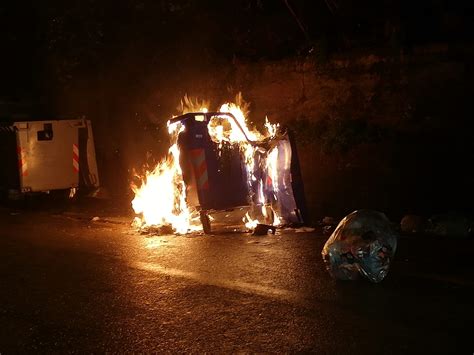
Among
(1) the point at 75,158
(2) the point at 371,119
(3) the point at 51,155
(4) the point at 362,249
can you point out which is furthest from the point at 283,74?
(4) the point at 362,249

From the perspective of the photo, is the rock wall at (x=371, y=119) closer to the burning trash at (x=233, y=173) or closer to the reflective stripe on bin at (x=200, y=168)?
the burning trash at (x=233, y=173)

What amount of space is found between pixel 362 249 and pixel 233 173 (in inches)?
145

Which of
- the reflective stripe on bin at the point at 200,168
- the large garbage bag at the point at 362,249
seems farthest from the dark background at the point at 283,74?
the large garbage bag at the point at 362,249

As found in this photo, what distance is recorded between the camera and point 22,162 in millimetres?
13961

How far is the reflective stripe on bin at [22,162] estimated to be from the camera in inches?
548

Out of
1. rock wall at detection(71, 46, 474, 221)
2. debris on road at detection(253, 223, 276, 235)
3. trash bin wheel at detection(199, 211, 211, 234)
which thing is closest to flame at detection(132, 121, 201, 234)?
trash bin wheel at detection(199, 211, 211, 234)

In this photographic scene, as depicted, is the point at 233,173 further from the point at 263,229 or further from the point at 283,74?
the point at 283,74

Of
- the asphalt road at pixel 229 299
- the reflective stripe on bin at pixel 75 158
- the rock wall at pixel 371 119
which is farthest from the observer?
the reflective stripe on bin at pixel 75 158

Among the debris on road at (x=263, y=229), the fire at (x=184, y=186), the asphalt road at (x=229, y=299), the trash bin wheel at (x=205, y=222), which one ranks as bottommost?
the asphalt road at (x=229, y=299)

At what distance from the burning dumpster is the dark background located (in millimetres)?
1283

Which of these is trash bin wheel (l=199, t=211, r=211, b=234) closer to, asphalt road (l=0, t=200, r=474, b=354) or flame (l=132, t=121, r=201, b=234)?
flame (l=132, t=121, r=201, b=234)

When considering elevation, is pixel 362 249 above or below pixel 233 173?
below

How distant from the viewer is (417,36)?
13008mm

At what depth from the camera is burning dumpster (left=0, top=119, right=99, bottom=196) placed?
1398 cm
